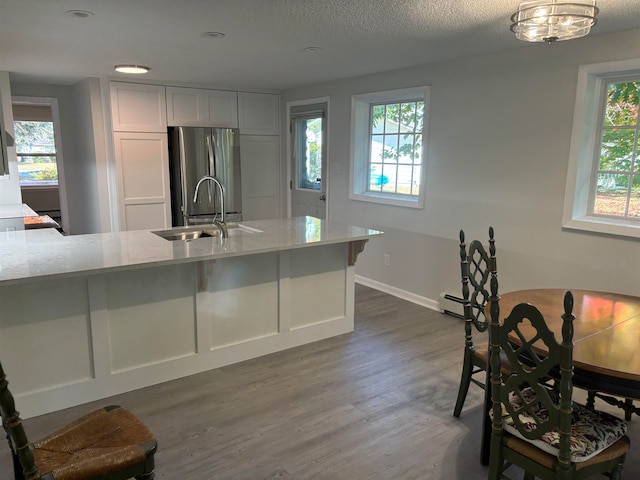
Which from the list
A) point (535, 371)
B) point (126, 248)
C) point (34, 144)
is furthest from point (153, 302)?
point (34, 144)

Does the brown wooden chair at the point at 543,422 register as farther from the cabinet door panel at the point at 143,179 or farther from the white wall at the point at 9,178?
the white wall at the point at 9,178

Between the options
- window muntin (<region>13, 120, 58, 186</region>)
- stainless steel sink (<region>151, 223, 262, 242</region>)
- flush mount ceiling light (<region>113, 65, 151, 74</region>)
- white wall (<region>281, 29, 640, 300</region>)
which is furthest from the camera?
window muntin (<region>13, 120, 58, 186</region>)

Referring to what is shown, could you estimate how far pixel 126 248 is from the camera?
9.17 ft

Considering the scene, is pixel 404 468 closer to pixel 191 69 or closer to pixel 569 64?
pixel 569 64

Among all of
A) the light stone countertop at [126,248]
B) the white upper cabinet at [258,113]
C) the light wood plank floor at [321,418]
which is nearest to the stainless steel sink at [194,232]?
the light stone countertop at [126,248]

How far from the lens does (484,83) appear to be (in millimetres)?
3807

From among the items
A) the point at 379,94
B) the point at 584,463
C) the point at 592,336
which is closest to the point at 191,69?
the point at 379,94

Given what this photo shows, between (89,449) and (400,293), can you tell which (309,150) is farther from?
(89,449)

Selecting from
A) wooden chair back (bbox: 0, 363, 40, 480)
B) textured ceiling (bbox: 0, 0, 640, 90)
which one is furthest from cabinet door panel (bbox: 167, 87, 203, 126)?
wooden chair back (bbox: 0, 363, 40, 480)

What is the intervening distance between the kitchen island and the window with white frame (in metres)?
1.49

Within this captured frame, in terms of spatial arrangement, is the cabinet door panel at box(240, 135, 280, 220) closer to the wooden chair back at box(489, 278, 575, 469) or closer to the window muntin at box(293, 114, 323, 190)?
the window muntin at box(293, 114, 323, 190)

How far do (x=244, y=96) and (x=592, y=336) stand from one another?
498 centimetres

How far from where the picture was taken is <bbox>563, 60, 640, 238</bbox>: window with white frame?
312 cm

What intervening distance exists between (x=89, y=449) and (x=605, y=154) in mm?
3482
